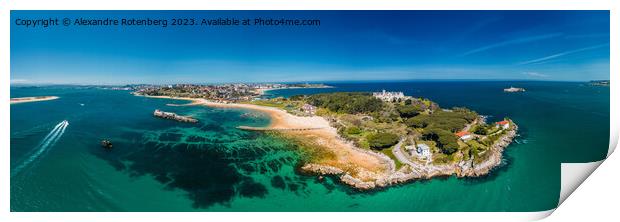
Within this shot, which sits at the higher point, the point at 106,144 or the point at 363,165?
the point at 106,144

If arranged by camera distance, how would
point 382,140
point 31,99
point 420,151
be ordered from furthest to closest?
1. point 31,99
2. point 382,140
3. point 420,151

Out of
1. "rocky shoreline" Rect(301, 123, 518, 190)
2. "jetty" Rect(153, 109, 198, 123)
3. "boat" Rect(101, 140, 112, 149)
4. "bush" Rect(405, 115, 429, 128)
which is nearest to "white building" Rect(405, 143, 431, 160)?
"rocky shoreline" Rect(301, 123, 518, 190)

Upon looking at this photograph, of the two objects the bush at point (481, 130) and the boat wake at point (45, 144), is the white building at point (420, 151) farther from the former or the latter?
the boat wake at point (45, 144)

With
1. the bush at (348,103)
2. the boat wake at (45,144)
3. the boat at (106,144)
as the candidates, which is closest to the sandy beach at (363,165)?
the bush at (348,103)

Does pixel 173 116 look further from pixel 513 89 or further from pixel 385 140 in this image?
pixel 513 89

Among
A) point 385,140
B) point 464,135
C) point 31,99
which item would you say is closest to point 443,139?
point 464,135

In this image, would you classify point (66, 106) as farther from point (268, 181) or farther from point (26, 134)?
point (268, 181)

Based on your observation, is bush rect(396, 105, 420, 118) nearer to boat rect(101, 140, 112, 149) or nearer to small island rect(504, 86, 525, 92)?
boat rect(101, 140, 112, 149)
